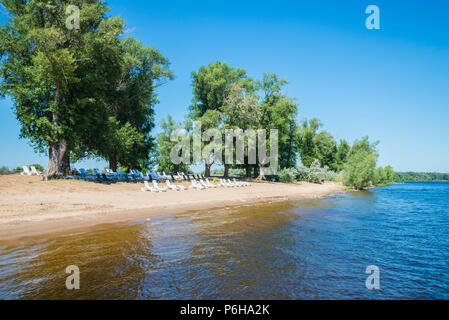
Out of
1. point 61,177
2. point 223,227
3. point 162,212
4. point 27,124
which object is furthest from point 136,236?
point 27,124

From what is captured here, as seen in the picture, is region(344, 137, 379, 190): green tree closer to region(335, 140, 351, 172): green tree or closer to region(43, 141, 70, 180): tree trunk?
region(335, 140, 351, 172): green tree

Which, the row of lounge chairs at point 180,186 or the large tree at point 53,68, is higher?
the large tree at point 53,68

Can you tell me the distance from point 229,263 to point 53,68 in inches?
837

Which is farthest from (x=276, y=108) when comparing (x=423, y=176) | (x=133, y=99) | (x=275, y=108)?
(x=423, y=176)

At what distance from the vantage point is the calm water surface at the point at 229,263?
561 centimetres

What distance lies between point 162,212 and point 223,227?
5.34 m

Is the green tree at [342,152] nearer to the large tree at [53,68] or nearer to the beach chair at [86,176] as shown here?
the beach chair at [86,176]

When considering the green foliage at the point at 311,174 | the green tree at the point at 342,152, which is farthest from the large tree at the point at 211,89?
the green tree at the point at 342,152

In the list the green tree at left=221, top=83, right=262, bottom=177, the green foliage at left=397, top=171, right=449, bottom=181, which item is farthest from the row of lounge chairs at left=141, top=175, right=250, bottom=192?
the green foliage at left=397, top=171, right=449, bottom=181

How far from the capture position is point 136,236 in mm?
9906

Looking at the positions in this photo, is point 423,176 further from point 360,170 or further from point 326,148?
point 360,170

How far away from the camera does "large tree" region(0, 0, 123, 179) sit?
2012 cm

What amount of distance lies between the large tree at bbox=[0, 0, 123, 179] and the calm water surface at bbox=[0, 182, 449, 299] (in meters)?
15.6

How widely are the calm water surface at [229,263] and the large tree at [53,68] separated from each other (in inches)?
615
